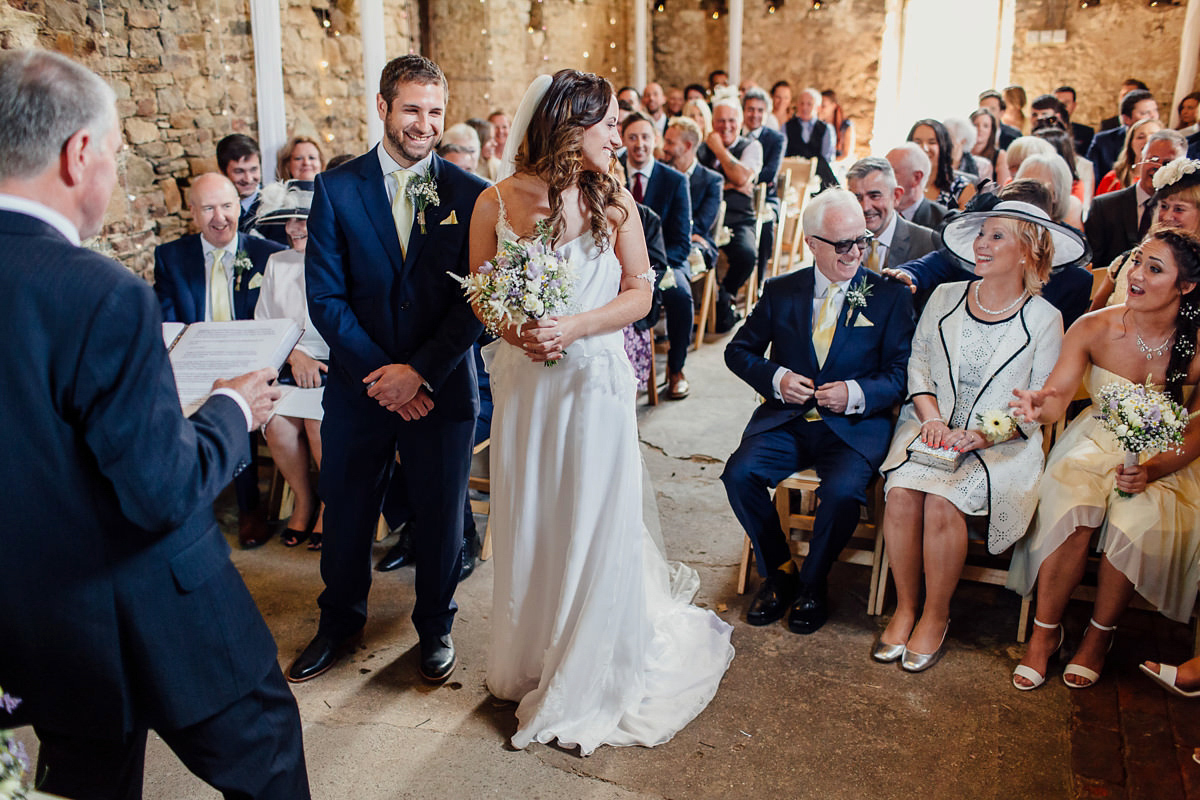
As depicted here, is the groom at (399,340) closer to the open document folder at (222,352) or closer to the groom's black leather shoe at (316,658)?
the groom's black leather shoe at (316,658)

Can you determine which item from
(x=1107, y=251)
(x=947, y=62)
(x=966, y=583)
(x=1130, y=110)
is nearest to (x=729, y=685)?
(x=966, y=583)

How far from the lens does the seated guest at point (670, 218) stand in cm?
595

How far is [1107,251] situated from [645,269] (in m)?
3.30

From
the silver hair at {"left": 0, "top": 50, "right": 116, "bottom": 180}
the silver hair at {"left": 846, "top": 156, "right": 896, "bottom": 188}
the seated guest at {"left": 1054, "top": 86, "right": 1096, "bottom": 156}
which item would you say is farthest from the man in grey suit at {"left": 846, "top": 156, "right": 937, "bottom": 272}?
the seated guest at {"left": 1054, "top": 86, "right": 1096, "bottom": 156}

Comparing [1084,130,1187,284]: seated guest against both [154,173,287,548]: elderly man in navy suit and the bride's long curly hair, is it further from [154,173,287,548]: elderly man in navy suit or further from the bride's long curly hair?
[154,173,287,548]: elderly man in navy suit

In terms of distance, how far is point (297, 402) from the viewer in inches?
165

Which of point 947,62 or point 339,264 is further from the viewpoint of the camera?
point 947,62

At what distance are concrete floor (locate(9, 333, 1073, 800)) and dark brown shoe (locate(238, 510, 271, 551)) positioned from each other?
47 cm

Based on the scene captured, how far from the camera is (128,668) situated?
165cm

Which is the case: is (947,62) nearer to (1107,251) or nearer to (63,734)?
(1107,251)

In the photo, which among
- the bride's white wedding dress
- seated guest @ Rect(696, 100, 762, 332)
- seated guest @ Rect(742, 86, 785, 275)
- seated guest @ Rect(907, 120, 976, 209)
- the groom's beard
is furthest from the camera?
seated guest @ Rect(742, 86, 785, 275)

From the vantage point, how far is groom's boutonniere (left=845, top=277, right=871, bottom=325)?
138 inches

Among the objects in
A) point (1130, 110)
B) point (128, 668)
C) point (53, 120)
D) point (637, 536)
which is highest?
point (1130, 110)

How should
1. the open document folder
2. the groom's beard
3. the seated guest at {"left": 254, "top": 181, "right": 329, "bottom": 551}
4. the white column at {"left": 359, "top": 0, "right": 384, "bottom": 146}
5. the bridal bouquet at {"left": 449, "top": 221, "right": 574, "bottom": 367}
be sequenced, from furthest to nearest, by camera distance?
the white column at {"left": 359, "top": 0, "right": 384, "bottom": 146}, the seated guest at {"left": 254, "top": 181, "right": 329, "bottom": 551}, the groom's beard, the bridal bouquet at {"left": 449, "top": 221, "right": 574, "bottom": 367}, the open document folder
